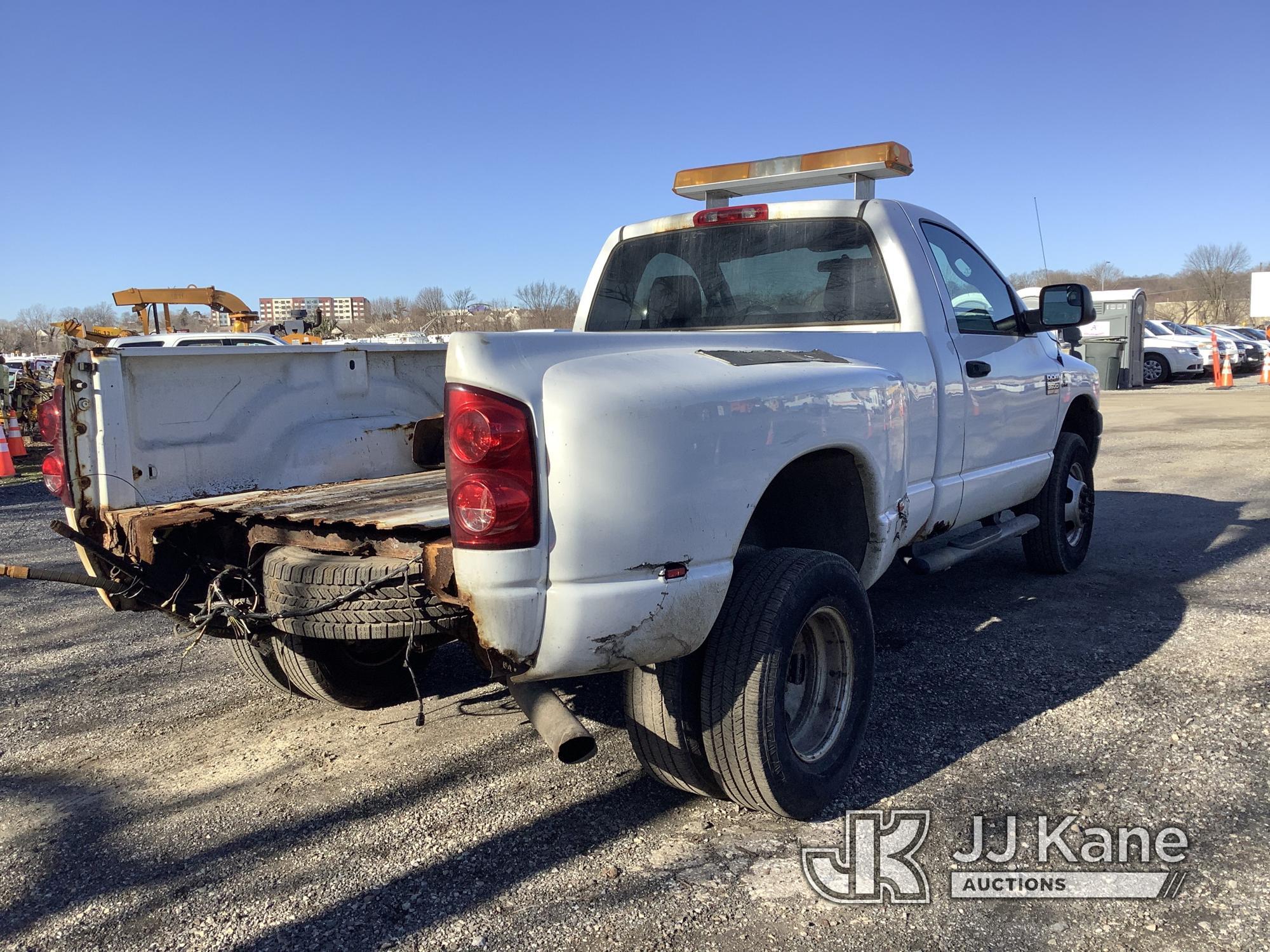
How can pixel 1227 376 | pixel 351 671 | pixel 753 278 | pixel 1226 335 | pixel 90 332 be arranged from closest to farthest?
pixel 351 671 → pixel 753 278 → pixel 90 332 → pixel 1227 376 → pixel 1226 335

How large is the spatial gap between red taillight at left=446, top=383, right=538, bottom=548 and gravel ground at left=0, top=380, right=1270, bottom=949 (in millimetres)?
1045

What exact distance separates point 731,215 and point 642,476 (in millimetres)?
2433

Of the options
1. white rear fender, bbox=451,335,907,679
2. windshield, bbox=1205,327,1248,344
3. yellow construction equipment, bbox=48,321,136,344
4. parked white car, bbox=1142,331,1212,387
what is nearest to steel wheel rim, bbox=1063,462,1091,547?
white rear fender, bbox=451,335,907,679

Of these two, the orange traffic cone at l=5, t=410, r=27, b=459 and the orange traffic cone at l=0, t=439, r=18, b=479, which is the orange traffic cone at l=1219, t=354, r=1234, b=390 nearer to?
the orange traffic cone at l=0, t=439, r=18, b=479

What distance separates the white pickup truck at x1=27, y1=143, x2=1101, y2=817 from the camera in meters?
2.39

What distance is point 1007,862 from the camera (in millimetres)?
2758

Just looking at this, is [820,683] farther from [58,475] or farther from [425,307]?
[425,307]

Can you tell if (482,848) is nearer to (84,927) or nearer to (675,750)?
(675,750)

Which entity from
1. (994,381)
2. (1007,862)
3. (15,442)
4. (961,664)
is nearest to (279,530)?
(1007,862)

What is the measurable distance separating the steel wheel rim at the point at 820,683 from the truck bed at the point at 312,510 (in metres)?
1.24

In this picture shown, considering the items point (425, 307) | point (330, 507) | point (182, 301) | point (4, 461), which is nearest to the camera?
point (330, 507)

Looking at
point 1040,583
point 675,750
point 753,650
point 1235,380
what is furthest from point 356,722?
point 1235,380

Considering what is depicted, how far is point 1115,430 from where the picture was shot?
1438cm

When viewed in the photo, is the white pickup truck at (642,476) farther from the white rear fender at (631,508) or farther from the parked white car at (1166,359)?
the parked white car at (1166,359)
